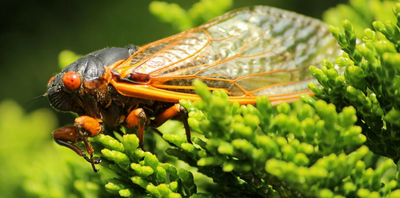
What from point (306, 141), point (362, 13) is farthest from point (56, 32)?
point (306, 141)

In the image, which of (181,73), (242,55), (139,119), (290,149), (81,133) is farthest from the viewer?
(242,55)

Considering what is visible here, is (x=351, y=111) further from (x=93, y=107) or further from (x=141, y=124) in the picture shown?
(x=93, y=107)

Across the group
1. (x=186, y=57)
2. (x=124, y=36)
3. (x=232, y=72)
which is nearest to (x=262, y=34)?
(x=232, y=72)

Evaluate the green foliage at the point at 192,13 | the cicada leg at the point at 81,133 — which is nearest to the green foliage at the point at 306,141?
the cicada leg at the point at 81,133

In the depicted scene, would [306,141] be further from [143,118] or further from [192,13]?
[192,13]

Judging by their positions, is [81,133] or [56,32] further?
[56,32]

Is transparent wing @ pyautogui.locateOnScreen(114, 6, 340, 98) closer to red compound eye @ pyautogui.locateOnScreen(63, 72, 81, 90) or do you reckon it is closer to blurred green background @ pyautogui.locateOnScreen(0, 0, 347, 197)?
red compound eye @ pyautogui.locateOnScreen(63, 72, 81, 90)
